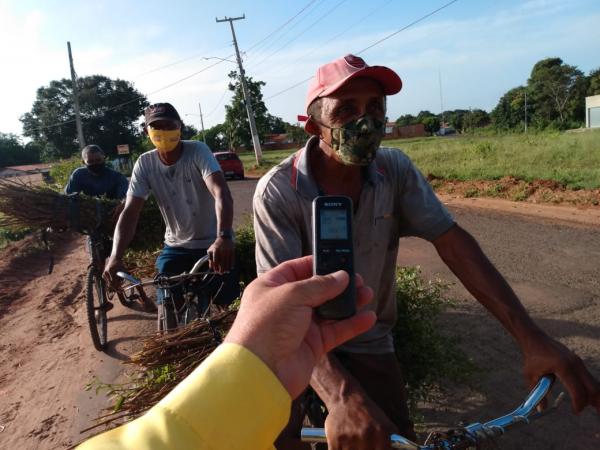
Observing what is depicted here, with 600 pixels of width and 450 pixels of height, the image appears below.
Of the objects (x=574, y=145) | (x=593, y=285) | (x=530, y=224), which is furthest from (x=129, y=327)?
(x=574, y=145)

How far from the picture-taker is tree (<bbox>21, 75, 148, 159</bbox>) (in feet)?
185

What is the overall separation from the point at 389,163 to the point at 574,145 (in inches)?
680

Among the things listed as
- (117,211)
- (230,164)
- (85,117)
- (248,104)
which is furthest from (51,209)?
(85,117)

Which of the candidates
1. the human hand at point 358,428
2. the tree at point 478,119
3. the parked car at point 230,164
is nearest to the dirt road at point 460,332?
the human hand at point 358,428

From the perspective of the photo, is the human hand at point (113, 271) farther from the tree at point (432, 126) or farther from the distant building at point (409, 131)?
the tree at point (432, 126)

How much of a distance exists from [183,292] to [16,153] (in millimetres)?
77989

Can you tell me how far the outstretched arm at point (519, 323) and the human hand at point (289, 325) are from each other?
31.6 inches

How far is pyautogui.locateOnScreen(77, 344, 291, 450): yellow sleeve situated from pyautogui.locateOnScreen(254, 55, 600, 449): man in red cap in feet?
4.08

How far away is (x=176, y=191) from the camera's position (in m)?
4.27

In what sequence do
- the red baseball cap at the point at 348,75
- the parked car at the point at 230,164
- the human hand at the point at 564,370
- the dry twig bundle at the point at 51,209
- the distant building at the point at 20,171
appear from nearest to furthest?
the human hand at the point at 564,370, the red baseball cap at the point at 348,75, the dry twig bundle at the point at 51,209, the distant building at the point at 20,171, the parked car at the point at 230,164

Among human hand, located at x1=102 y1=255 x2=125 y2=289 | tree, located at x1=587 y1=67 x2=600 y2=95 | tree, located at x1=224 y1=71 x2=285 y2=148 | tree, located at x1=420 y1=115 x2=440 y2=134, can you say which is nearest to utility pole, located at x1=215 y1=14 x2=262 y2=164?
tree, located at x1=224 y1=71 x2=285 y2=148

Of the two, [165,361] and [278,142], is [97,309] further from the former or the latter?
[278,142]

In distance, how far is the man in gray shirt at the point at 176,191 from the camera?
413 centimetres

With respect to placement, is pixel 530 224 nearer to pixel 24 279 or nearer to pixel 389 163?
pixel 389 163
